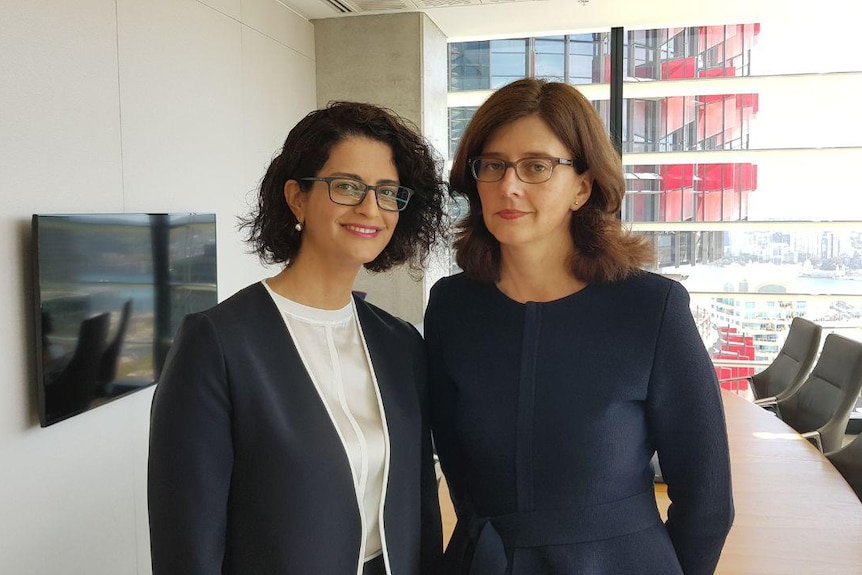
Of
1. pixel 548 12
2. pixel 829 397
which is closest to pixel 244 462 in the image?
pixel 829 397

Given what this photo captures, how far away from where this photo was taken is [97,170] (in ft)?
9.87

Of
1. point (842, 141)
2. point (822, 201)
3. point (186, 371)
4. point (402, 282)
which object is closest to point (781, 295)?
point (822, 201)

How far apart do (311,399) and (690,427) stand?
70 cm

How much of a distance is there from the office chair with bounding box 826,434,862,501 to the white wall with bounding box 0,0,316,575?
9.97ft

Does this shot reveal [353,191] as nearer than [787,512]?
Yes

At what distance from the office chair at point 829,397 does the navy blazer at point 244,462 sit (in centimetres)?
303

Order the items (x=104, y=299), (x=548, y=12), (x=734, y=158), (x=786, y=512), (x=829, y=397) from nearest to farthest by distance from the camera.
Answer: (x=786, y=512)
(x=104, y=299)
(x=829, y=397)
(x=548, y=12)
(x=734, y=158)

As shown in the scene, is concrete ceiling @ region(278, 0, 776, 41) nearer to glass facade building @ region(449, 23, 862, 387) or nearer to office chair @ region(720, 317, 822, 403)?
glass facade building @ region(449, 23, 862, 387)

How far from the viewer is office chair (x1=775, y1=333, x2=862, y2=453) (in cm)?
365

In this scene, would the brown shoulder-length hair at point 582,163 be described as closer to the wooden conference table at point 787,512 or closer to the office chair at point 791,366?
the wooden conference table at point 787,512

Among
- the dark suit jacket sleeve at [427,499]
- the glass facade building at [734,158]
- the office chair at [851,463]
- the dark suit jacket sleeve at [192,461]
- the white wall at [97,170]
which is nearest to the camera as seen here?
the dark suit jacket sleeve at [192,461]

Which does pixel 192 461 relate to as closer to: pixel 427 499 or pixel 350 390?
pixel 350 390

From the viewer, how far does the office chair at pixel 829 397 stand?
12.0 feet

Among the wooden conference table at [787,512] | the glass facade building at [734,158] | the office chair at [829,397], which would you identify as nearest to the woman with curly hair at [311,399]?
the wooden conference table at [787,512]
